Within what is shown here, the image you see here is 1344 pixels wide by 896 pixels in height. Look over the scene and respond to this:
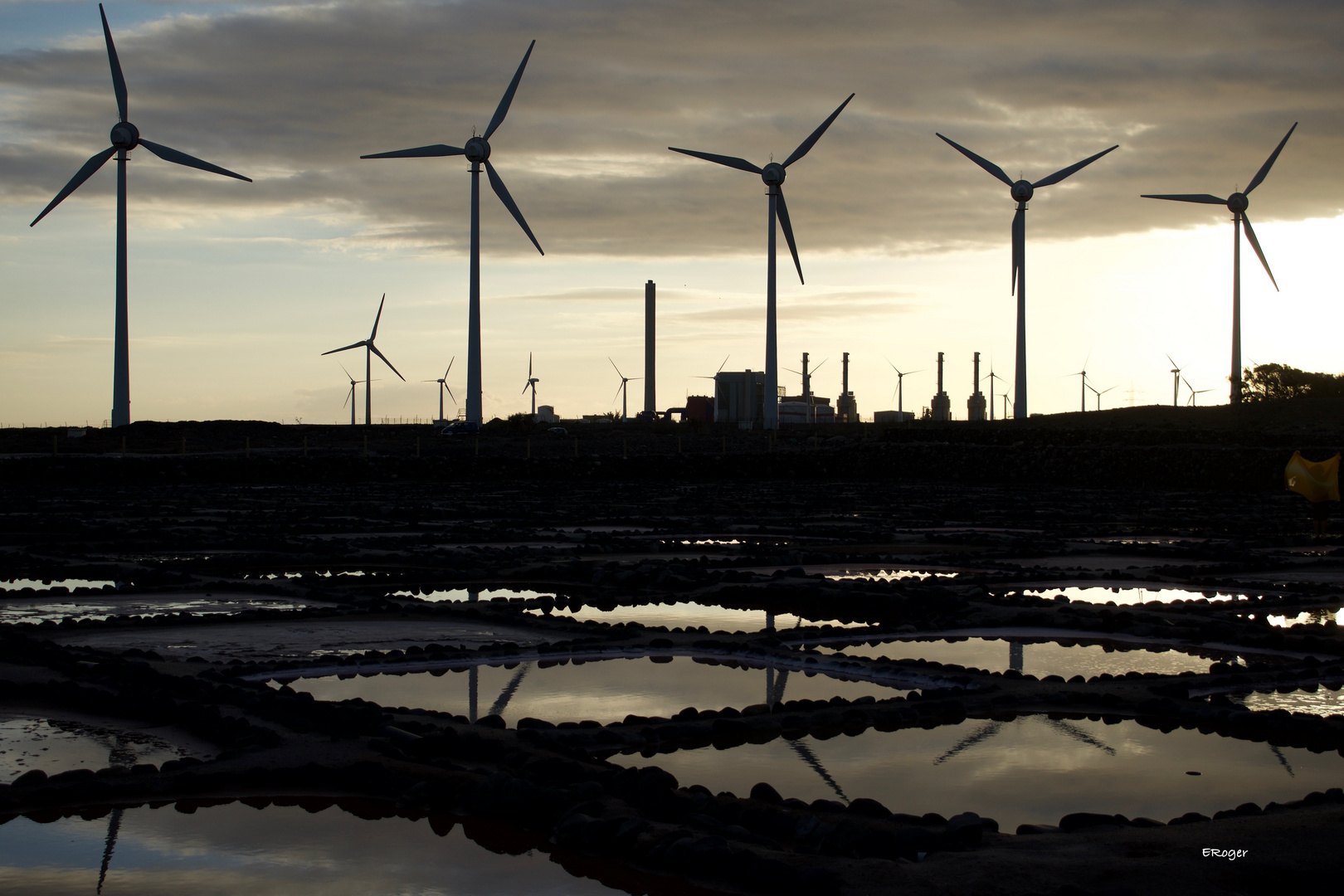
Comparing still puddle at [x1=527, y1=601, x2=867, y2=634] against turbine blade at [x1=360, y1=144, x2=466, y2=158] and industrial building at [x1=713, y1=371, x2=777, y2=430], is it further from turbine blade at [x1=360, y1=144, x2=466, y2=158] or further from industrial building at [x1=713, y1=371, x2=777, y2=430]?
industrial building at [x1=713, y1=371, x2=777, y2=430]

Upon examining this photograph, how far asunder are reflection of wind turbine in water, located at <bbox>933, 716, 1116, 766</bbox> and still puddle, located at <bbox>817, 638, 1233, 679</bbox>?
6.09ft

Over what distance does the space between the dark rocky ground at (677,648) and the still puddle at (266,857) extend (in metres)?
0.23

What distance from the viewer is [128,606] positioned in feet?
50.7

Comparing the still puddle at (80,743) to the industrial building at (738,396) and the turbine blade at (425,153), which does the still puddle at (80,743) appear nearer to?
the turbine blade at (425,153)

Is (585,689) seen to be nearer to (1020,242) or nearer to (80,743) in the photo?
(80,743)

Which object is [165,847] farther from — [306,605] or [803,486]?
[803,486]

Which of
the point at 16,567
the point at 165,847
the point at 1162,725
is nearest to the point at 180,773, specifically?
the point at 165,847

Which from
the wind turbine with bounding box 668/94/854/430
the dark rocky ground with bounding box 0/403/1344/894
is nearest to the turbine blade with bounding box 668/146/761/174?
the wind turbine with bounding box 668/94/854/430

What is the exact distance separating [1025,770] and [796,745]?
1459 millimetres

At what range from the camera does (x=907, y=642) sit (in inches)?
517

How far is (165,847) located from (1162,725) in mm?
6541

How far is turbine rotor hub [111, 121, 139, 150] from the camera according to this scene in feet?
254

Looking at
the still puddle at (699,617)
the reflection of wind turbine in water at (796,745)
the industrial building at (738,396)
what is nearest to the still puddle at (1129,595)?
the still puddle at (699,617)

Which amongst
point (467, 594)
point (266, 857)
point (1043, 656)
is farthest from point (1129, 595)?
point (266, 857)
